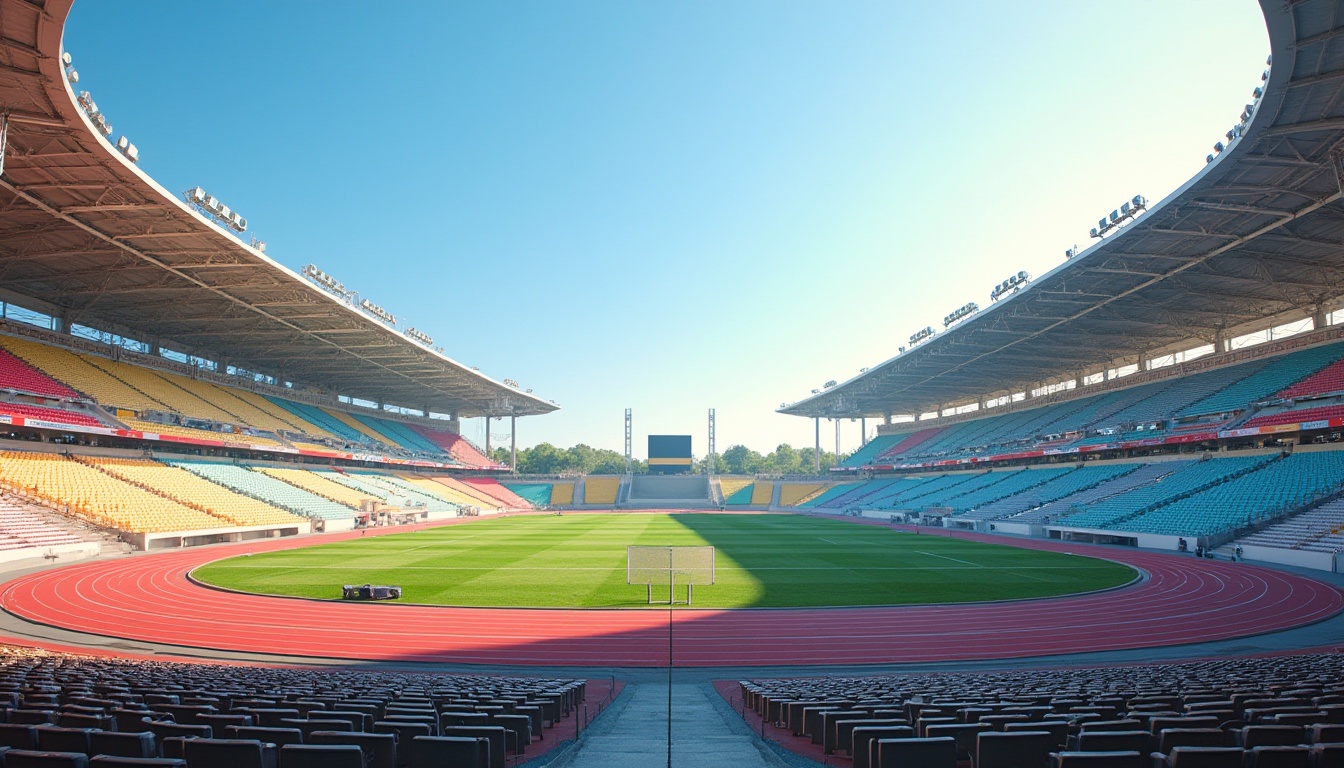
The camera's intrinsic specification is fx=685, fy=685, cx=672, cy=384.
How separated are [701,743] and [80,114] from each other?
2563 cm

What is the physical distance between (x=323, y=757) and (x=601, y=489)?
298 feet

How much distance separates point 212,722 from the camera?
244 inches

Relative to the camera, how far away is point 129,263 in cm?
3544

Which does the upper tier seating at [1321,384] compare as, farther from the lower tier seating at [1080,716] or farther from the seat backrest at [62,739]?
the seat backrest at [62,739]

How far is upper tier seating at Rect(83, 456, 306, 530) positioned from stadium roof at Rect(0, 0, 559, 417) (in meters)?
10.1

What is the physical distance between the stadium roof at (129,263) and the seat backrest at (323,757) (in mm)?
20382

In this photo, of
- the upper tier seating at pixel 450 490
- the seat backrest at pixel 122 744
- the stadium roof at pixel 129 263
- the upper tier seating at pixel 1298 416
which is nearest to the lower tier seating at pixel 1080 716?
the seat backrest at pixel 122 744

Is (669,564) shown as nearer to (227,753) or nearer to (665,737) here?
(665,737)

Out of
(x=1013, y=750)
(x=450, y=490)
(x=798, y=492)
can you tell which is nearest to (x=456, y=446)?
(x=450, y=490)

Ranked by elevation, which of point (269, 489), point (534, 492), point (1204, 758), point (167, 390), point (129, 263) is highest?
point (129, 263)

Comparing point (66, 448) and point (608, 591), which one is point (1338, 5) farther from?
point (66, 448)

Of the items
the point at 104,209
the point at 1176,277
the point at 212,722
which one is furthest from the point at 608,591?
the point at 1176,277

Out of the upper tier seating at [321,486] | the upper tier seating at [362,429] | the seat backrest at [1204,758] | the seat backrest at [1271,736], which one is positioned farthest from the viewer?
the upper tier seating at [362,429]

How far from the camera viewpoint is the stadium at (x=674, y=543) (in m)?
7.36
